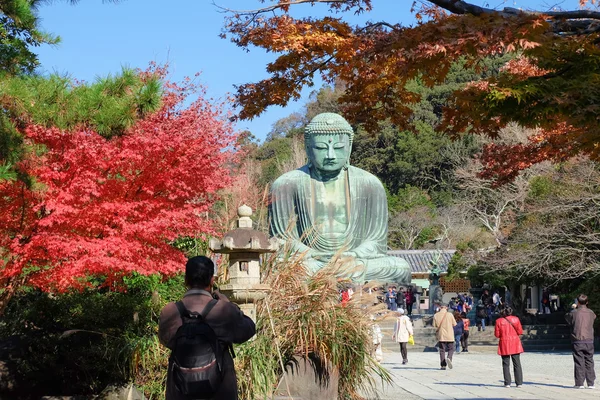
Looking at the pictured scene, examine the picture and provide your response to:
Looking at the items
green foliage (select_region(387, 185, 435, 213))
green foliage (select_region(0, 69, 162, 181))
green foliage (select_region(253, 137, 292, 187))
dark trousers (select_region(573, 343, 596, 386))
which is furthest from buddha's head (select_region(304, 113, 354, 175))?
green foliage (select_region(253, 137, 292, 187))

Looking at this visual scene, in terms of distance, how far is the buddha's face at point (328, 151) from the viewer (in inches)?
680

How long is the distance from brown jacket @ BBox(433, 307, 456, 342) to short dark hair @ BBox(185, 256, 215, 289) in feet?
35.7

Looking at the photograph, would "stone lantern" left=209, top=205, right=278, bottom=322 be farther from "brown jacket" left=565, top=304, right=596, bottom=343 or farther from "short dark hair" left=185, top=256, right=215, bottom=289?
"brown jacket" left=565, top=304, right=596, bottom=343

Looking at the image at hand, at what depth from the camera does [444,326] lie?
1485 centimetres

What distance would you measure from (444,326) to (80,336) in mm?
7455

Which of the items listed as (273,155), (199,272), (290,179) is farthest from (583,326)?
(273,155)

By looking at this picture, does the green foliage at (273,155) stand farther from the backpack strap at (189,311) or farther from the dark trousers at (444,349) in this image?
the backpack strap at (189,311)

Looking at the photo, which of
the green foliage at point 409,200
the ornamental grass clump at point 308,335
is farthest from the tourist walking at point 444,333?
the green foliage at point 409,200

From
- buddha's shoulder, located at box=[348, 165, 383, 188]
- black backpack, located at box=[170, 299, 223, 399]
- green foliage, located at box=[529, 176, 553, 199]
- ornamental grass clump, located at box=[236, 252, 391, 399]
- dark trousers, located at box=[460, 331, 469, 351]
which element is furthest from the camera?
green foliage, located at box=[529, 176, 553, 199]

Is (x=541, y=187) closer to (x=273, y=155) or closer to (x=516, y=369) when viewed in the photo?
(x=516, y=369)

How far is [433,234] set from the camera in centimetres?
4022

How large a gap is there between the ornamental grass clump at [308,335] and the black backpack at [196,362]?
11.2ft

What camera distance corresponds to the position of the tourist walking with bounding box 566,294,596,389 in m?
11.4

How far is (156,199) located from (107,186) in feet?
2.16
